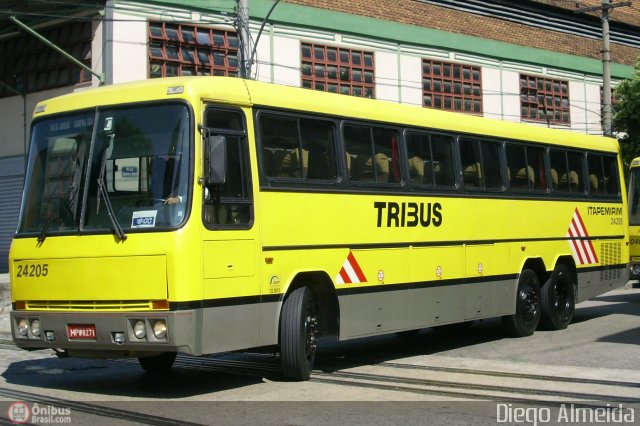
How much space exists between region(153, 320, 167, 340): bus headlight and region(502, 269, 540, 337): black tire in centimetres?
693

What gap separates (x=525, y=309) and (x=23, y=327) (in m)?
7.83

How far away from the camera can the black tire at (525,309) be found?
14672mm

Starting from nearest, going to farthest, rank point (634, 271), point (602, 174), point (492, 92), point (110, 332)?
point (110, 332)
point (602, 174)
point (634, 271)
point (492, 92)

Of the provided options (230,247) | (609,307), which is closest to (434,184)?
(230,247)

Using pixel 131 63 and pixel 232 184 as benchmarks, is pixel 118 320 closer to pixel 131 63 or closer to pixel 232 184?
pixel 232 184

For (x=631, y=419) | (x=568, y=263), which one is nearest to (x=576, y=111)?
(x=568, y=263)

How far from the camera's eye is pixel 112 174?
9789 millimetres

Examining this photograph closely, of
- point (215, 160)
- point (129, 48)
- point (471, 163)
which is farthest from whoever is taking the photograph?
point (129, 48)

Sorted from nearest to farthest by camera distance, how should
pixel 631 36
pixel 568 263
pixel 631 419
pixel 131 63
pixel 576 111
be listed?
1. pixel 631 419
2. pixel 568 263
3. pixel 131 63
4. pixel 576 111
5. pixel 631 36

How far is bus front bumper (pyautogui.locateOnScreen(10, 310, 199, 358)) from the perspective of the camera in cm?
915

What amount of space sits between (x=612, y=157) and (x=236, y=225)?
32.6 feet

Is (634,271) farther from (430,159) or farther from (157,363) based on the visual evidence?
(157,363)

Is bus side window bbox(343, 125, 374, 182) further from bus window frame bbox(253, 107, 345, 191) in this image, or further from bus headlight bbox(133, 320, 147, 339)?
bus headlight bbox(133, 320, 147, 339)

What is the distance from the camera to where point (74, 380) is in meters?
11.1
